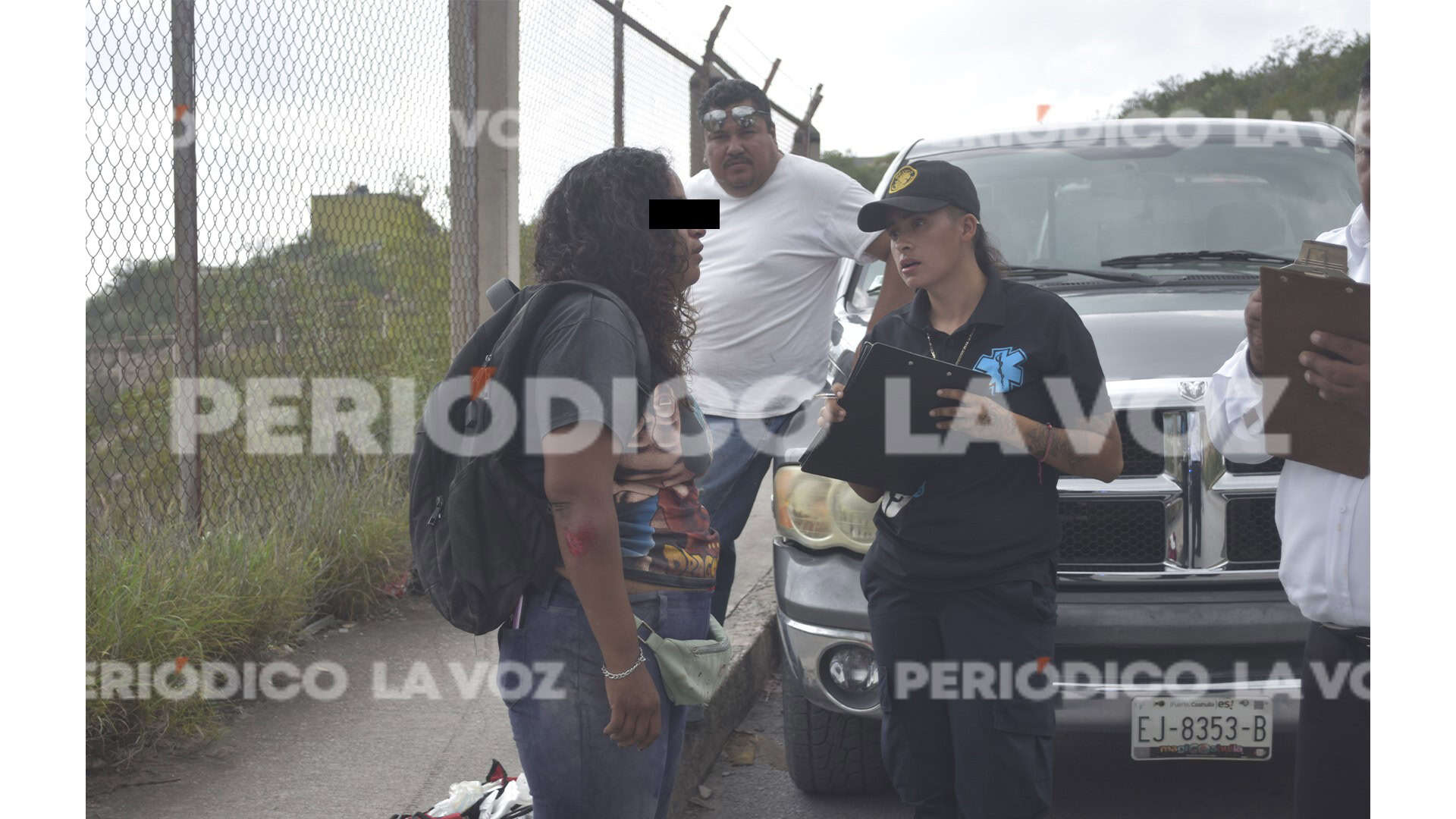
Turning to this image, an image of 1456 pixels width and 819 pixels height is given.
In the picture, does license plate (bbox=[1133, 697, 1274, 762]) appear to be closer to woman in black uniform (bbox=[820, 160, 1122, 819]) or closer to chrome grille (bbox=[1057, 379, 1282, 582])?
chrome grille (bbox=[1057, 379, 1282, 582])

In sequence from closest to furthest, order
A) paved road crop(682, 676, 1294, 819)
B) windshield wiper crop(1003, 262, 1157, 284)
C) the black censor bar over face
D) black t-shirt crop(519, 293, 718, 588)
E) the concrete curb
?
black t-shirt crop(519, 293, 718, 588)
the black censor bar over face
paved road crop(682, 676, 1294, 819)
the concrete curb
windshield wiper crop(1003, 262, 1157, 284)

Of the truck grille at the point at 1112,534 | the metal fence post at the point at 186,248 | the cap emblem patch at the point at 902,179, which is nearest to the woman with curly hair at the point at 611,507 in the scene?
the cap emblem patch at the point at 902,179

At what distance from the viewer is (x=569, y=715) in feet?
6.87

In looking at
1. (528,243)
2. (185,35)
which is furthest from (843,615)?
(528,243)

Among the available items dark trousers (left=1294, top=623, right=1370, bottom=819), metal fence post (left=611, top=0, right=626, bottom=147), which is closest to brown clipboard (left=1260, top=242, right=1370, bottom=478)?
dark trousers (left=1294, top=623, right=1370, bottom=819)

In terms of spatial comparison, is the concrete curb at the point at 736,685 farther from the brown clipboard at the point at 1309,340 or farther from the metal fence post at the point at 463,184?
the metal fence post at the point at 463,184

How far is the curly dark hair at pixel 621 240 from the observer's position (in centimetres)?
219

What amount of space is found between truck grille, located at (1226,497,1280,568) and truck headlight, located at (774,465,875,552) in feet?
2.90

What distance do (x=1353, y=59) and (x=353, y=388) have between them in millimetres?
26635

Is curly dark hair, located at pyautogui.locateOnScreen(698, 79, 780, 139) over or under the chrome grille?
over

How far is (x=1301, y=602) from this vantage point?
97.0 inches

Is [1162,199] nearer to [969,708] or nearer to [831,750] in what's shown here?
[831,750]

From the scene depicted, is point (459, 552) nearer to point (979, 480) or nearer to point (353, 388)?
point (979, 480)

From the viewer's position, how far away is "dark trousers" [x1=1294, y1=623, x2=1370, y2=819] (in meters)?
2.43
